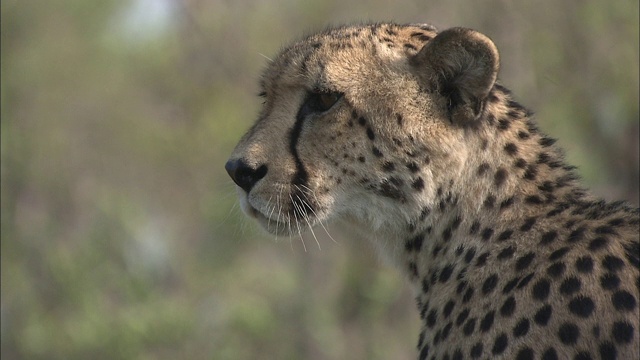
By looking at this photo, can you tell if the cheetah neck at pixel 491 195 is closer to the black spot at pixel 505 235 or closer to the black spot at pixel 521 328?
the black spot at pixel 505 235

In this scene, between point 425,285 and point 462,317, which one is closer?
point 462,317

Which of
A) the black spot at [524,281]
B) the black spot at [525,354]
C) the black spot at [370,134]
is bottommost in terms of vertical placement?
the black spot at [525,354]

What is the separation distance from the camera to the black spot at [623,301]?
9.28 feet

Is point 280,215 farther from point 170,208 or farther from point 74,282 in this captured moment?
point 170,208

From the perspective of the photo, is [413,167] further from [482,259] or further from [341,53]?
[341,53]

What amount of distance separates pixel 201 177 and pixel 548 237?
9.68m

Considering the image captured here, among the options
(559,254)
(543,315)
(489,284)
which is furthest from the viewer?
(489,284)

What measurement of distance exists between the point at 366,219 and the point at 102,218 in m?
8.00

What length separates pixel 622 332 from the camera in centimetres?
280

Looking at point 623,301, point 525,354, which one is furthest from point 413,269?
point 623,301

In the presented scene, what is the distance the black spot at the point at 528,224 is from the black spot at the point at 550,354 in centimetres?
42

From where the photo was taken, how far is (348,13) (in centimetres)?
1094

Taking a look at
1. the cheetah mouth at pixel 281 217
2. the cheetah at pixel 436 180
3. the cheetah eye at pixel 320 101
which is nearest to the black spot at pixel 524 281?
the cheetah at pixel 436 180

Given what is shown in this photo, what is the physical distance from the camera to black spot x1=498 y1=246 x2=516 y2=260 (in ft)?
10.4
